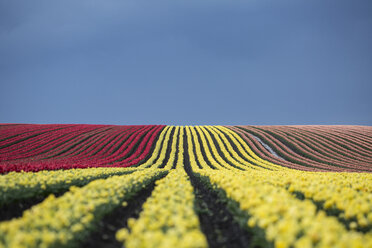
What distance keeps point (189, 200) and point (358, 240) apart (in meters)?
3.74

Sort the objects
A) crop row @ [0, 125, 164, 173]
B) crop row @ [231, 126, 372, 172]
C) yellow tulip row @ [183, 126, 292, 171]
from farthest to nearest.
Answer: crop row @ [231, 126, 372, 172], yellow tulip row @ [183, 126, 292, 171], crop row @ [0, 125, 164, 173]

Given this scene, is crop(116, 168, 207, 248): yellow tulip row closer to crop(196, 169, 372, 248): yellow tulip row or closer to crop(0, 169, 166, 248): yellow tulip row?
crop(0, 169, 166, 248): yellow tulip row

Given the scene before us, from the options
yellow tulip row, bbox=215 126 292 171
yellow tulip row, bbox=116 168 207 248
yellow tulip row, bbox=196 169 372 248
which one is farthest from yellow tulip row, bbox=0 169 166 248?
yellow tulip row, bbox=215 126 292 171

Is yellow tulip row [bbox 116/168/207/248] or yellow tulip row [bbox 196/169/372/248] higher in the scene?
yellow tulip row [bbox 196/169/372/248]

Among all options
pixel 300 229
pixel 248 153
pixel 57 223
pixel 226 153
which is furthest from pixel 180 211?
pixel 248 153

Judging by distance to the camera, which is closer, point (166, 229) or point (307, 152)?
point (166, 229)

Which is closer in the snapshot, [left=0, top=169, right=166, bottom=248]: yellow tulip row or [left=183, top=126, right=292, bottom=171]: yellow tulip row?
[left=0, top=169, right=166, bottom=248]: yellow tulip row

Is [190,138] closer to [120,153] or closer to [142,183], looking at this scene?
[120,153]

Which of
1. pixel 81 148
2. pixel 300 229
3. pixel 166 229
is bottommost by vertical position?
pixel 166 229

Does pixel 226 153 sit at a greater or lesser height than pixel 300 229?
greater

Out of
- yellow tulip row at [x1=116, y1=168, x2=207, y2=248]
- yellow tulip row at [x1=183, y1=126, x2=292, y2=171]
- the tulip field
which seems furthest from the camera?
yellow tulip row at [x1=183, y1=126, x2=292, y2=171]

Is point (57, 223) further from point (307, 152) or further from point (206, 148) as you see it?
point (307, 152)

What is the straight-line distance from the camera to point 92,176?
34.6ft

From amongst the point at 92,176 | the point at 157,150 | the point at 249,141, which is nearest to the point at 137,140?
the point at 157,150
